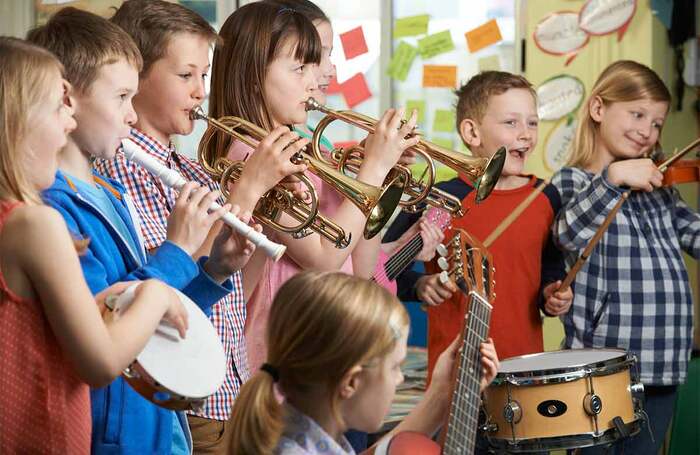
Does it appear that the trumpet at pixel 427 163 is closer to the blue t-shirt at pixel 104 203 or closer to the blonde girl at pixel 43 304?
the blue t-shirt at pixel 104 203

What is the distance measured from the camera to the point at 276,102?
2283mm

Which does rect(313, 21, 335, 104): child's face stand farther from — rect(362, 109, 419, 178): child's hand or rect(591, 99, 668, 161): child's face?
rect(591, 99, 668, 161): child's face

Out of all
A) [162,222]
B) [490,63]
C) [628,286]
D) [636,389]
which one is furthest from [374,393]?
[490,63]

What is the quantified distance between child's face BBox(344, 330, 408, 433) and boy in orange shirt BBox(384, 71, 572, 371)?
1189mm

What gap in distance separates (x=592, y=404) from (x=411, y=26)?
3.03 metres

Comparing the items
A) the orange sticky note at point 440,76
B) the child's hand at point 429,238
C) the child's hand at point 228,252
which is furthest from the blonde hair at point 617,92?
the orange sticky note at point 440,76

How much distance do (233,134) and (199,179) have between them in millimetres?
132

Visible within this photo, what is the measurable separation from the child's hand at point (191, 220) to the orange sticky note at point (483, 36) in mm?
3429

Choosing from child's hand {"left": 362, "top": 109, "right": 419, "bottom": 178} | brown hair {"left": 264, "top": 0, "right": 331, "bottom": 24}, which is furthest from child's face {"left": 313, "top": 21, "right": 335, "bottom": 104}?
child's hand {"left": 362, "top": 109, "right": 419, "bottom": 178}

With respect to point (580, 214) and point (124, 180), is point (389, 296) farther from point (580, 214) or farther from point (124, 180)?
point (580, 214)

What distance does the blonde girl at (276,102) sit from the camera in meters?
2.20

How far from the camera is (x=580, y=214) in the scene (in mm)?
2842

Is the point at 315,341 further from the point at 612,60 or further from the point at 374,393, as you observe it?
the point at 612,60

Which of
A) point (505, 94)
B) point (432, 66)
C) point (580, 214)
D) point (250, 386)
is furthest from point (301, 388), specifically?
point (432, 66)
